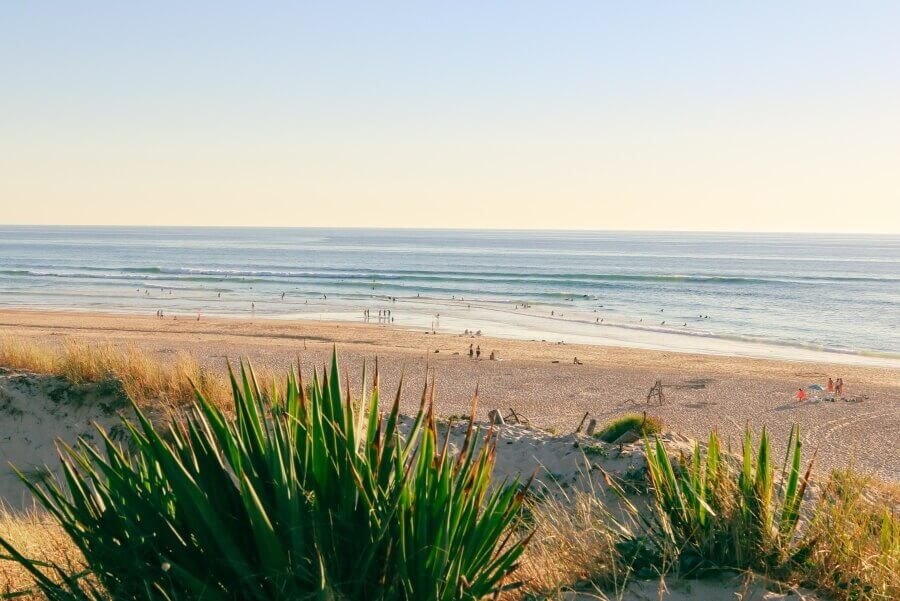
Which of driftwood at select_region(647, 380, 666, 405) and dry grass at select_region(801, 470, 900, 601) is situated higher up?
dry grass at select_region(801, 470, 900, 601)

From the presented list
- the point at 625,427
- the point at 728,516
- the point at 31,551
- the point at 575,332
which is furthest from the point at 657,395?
the point at 575,332

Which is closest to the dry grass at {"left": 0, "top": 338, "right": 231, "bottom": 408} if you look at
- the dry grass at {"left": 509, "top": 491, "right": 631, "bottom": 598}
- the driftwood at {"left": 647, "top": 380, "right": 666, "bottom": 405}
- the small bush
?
the small bush

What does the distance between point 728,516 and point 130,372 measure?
8760 millimetres

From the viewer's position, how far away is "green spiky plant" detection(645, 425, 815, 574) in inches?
157

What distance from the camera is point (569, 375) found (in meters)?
23.1

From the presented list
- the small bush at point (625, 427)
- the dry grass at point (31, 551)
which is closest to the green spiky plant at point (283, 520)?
the dry grass at point (31, 551)

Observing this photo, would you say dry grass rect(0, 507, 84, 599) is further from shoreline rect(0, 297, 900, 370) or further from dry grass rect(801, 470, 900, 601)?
shoreline rect(0, 297, 900, 370)

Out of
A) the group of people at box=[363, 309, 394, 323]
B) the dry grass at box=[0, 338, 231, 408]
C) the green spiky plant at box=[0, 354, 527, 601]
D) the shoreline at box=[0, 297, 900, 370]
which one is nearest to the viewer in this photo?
the green spiky plant at box=[0, 354, 527, 601]

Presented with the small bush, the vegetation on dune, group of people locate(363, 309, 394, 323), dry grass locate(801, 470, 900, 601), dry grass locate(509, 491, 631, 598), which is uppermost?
the vegetation on dune

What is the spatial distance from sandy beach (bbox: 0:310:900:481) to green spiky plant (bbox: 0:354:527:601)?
8.28m

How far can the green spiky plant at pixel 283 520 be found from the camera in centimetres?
310

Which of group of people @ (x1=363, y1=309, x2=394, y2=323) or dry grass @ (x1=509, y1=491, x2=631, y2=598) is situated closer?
dry grass @ (x1=509, y1=491, x2=631, y2=598)

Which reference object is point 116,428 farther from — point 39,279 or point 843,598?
point 39,279

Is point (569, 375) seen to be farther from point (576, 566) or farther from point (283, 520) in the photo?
point (283, 520)
